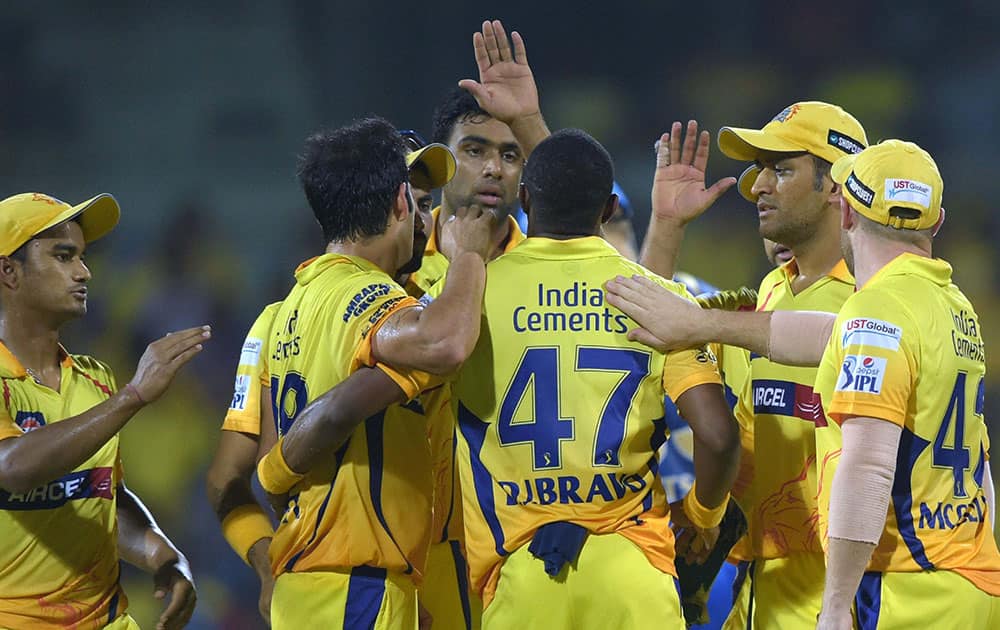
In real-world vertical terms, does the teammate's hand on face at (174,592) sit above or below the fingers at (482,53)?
below

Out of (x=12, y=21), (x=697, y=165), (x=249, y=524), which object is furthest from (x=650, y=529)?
(x=12, y=21)

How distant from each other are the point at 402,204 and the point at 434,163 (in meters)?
0.65

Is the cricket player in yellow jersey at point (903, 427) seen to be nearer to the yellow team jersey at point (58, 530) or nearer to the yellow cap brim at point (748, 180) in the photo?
the yellow cap brim at point (748, 180)

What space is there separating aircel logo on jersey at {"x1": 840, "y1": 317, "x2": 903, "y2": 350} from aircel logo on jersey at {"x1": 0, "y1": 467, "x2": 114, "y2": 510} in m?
2.51

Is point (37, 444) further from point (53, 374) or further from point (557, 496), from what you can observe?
point (557, 496)

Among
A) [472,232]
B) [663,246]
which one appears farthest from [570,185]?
[663,246]

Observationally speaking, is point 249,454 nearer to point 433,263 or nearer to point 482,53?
point 433,263

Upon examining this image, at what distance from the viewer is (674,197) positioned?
4906 mm

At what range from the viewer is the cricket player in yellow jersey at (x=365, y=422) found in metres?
3.76

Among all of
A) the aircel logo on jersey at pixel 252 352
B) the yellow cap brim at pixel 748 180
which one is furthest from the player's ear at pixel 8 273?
the yellow cap brim at pixel 748 180

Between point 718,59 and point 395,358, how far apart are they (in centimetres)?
800

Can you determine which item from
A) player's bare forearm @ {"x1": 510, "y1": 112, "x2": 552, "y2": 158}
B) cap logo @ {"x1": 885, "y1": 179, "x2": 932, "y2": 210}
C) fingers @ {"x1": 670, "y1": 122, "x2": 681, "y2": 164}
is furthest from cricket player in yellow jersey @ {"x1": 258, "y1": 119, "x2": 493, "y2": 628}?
fingers @ {"x1": 670, "y1": 122, "x2": 681, "y2": 164}

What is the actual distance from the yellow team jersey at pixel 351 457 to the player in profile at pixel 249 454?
321 millimetres

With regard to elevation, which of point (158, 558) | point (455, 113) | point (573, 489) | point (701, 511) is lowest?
point (158, 558)
